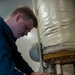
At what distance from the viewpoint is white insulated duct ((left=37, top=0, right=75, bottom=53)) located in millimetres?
1321

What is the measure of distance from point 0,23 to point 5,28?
41mm

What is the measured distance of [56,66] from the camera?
1413 mm

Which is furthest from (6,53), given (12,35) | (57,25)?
(57,25)

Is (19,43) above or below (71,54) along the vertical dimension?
below

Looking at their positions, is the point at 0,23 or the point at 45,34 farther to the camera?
the point at 45,34

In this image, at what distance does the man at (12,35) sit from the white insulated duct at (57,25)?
0.13 metres

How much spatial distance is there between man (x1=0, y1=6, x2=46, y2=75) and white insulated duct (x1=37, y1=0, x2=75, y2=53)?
5.2 inches

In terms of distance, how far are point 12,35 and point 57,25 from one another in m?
0.33

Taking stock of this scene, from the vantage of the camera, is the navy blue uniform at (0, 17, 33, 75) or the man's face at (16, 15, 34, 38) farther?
the man's face at (16, 15, 34, 38)

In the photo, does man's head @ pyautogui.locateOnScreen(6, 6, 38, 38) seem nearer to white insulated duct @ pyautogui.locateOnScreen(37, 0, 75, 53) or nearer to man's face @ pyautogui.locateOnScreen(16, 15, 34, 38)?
man's face @ pyautogui.locateOnScreen(16, 15, 34, 38)

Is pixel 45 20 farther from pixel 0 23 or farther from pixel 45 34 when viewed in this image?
pixel 0 23

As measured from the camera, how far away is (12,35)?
1215 millimetres

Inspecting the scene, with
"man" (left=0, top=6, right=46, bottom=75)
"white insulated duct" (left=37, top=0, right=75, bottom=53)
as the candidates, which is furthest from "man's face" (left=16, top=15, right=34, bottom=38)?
"white insulated duct" (left=37, top=0, right=75, bottom=53)

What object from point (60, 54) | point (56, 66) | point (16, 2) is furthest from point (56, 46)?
point (16, 2)
